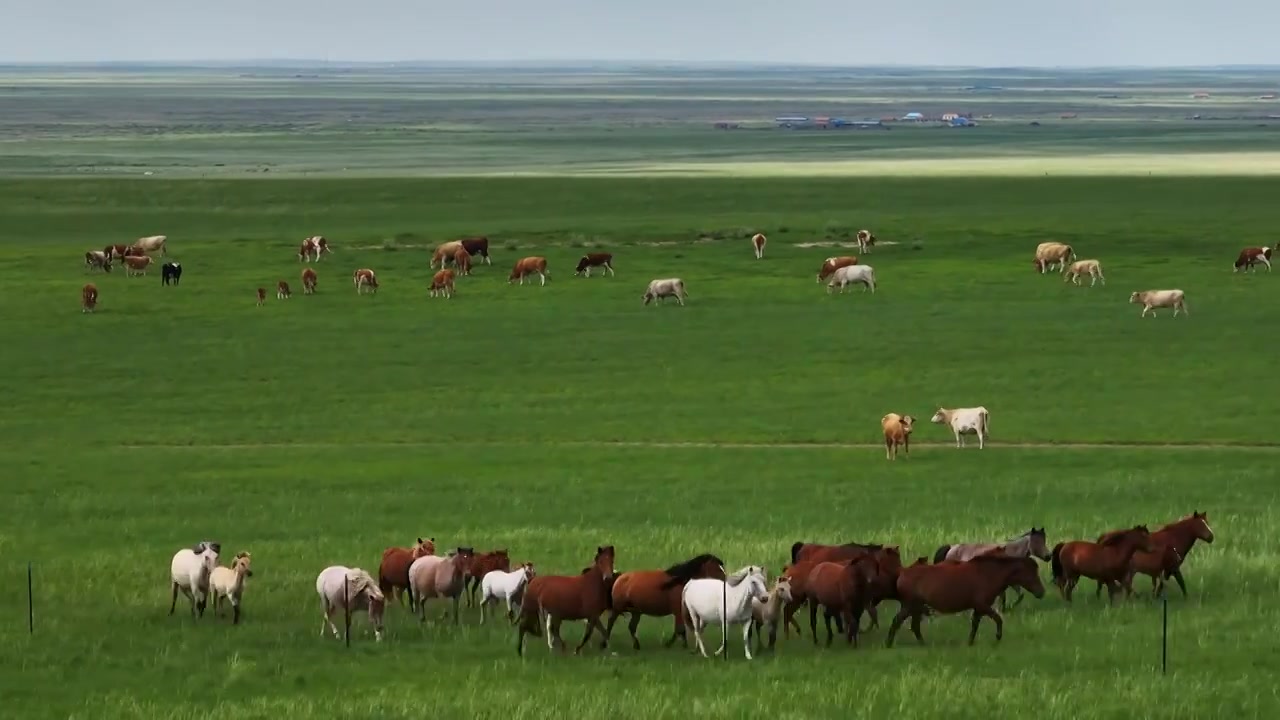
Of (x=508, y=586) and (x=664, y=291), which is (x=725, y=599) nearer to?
(x=508, y=586)

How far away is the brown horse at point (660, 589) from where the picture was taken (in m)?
19.2

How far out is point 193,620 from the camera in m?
21.2

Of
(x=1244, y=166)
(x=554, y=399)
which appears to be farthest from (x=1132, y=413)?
(x=1244, y=166)

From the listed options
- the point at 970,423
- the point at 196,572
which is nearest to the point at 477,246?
the point at 970,423

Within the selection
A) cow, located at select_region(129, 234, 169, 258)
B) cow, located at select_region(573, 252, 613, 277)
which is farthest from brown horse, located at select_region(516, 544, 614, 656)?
cow, located at select_region(129, 234, 169, 258)

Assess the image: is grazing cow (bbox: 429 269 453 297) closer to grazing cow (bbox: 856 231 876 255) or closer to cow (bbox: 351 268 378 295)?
cow (bbox: 351 268 378 295)

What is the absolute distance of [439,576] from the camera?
20.9 metres

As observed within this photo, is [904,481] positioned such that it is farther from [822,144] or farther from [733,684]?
[822,144]

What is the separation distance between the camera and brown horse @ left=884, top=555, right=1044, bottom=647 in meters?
19.1

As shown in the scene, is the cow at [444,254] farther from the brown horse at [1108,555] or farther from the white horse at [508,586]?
the brown horse at [1108,555]

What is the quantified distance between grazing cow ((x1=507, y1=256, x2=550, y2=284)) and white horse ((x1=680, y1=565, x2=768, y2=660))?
1638 inches

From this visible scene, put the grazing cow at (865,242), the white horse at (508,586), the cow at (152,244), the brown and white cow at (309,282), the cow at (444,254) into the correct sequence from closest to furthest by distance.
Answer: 1. the white horse at (508,586)
2. the brown and white cow at (309,282)
3. the cow at (444,254)
4. the grazing cow at (865,242)
5. the cow at (152,244)

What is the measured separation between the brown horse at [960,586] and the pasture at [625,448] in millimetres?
386

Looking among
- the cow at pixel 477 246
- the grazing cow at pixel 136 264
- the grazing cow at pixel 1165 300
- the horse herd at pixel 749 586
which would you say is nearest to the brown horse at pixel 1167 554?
the horse herd at pixel 749 586
